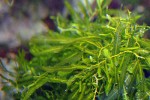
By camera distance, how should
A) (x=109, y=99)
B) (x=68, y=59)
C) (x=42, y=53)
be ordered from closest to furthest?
(x=109, y=99) → (x=68, y=59) → (x=42, y=53)

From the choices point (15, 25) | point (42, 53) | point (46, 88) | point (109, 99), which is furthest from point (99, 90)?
point (15, 25)

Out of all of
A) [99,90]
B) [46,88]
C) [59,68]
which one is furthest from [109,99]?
[46,88]

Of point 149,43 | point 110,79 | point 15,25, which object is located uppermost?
point 149,43

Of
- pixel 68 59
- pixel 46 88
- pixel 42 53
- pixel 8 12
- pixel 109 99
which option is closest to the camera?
pixel 109 99

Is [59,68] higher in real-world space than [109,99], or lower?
higher

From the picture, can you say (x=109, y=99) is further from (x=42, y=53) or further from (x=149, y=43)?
(x=42, y=53)

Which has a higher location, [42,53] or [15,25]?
[42,53]

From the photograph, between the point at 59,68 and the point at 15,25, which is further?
the point at 15,25

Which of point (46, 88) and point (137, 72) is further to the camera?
point (46, 88)

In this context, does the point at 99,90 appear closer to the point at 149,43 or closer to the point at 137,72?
the point at 137,72
